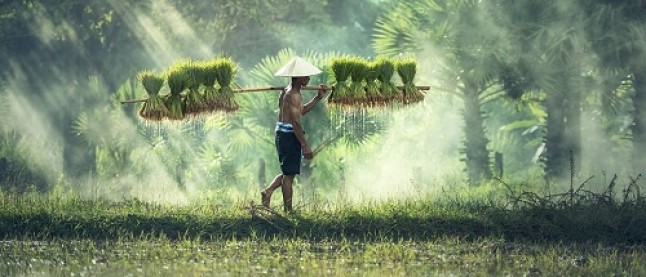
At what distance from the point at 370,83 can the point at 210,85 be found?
163 cm

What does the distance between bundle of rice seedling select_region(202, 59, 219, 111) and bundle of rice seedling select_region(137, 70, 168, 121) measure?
44cm

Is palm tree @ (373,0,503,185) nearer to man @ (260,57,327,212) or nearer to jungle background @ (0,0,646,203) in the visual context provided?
jungle background @ (0,0,646,203)

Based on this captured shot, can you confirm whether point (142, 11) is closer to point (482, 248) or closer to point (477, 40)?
point (477, 40)

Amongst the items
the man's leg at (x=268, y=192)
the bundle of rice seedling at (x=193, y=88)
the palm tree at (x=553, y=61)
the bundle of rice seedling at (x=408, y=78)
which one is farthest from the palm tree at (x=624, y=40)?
the bundle of rice seedling at (x=193, y=88)

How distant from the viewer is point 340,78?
61.8 feet

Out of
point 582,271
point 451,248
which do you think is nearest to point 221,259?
point 451,248

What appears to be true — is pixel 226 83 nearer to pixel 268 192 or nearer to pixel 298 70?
pixel 298 70

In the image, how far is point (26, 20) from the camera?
34.9 m

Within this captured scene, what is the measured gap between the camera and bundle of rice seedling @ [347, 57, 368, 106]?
18734mm

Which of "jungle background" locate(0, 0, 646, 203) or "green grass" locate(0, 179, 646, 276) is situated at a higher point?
"jungle background" locate(0, 0, 646, 203)

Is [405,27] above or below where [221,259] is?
above

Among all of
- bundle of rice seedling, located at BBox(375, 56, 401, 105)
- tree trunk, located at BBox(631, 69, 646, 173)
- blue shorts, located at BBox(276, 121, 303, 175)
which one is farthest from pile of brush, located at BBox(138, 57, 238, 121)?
tree trunk, located at BBox(631, 69, 646, 173)

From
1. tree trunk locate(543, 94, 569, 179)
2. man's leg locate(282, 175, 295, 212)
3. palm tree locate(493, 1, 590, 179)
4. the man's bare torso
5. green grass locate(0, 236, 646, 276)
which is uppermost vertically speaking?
palm tree locate(493, 1, 590, 179)

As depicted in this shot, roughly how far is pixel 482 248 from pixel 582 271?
1.73 metres
